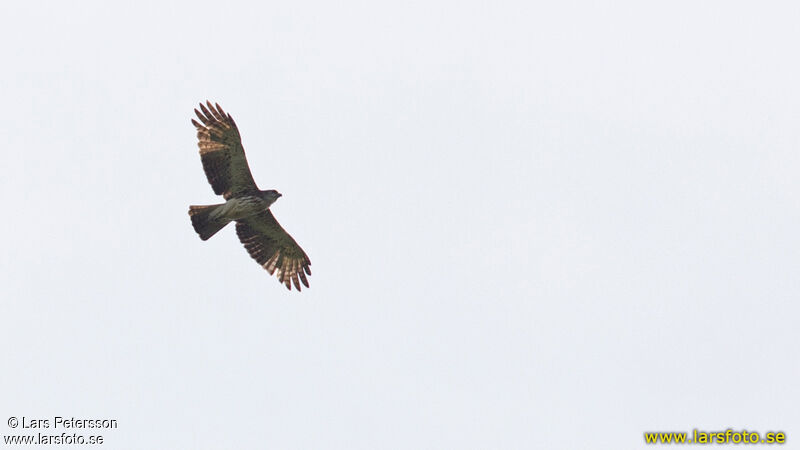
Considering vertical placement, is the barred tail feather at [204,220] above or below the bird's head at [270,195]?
below

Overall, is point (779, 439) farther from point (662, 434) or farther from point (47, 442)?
point (47, 442)

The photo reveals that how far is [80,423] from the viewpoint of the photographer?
98.4 ft

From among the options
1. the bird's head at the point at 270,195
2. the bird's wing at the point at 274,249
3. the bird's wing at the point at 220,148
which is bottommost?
the bird's wing at the point at 274,249

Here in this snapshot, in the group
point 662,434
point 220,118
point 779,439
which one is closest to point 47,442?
point 220,118

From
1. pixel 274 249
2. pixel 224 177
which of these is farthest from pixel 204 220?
pixel 274 249

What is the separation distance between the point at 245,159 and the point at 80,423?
7380mm

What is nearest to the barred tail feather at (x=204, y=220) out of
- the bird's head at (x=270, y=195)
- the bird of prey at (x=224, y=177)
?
the bird of prey at (x=224, y=177)

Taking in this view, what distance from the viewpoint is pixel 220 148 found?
3047cm

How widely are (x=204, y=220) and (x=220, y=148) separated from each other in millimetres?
1778

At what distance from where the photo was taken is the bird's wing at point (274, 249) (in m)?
32.6

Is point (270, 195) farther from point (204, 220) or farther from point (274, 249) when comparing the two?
point (274, 249)

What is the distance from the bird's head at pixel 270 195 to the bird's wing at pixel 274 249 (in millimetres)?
1382

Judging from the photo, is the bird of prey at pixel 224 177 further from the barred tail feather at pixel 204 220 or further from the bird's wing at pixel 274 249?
the bird's wing at pixel 274 249

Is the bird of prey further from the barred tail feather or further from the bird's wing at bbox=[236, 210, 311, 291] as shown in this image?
the bird's wing at bbox=[236, 210, 311, 291]
